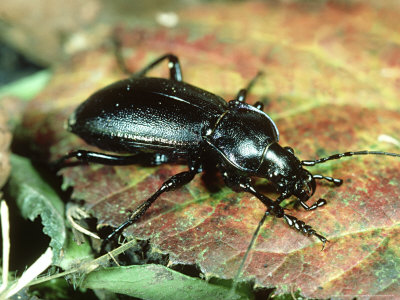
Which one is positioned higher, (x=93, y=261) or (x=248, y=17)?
(x=248, y=17)

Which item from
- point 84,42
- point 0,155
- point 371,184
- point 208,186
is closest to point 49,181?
point 0,155

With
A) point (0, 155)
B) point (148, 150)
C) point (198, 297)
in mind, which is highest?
point (0, 155)

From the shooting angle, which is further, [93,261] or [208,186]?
[208,186]

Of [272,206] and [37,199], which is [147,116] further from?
[272,206]

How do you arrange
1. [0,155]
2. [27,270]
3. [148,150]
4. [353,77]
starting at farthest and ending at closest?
1. [353,77]
2. [148,150]
3. [0,155]
4. [27,270]

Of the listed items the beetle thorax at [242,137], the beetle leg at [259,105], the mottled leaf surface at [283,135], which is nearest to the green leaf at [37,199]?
the mottled leaf surface at [283,135]

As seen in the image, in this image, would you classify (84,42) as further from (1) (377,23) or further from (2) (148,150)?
(1) (377,23)
